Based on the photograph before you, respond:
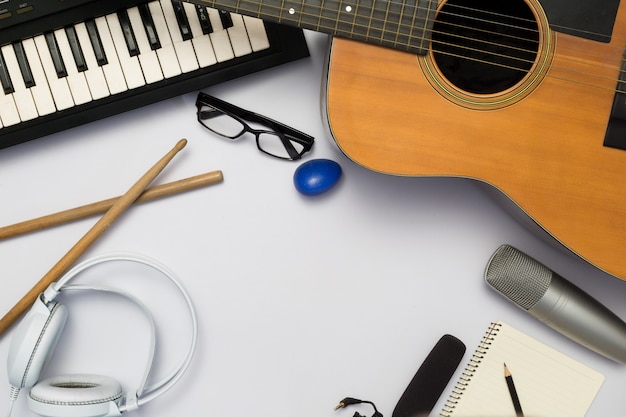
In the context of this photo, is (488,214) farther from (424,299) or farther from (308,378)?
(308,378)

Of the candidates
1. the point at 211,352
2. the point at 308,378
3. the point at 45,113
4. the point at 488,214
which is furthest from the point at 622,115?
the point at 45,113

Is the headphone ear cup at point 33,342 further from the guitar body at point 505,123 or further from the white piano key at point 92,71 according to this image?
the guitar body at point 505,123

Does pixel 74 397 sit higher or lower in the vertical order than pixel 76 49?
lower

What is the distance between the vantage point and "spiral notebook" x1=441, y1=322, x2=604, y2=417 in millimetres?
1235

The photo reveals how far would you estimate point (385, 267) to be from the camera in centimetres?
126

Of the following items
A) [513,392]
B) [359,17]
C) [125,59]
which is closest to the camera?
[359,17]

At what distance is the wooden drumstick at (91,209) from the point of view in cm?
119

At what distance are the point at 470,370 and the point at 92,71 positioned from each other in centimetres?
87

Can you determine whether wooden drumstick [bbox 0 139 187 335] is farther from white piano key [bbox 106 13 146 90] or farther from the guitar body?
the guitar body

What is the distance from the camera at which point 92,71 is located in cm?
112

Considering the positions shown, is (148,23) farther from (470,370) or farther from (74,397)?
(470,370)

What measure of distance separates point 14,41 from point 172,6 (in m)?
0.27

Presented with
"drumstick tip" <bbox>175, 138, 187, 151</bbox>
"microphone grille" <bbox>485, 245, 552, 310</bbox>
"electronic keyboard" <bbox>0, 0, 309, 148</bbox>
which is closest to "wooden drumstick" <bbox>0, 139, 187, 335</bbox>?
"drumstick tip" <bbox>175, 138, 187, 151</bbox>

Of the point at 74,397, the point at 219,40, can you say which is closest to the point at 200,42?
the point at 219,40
